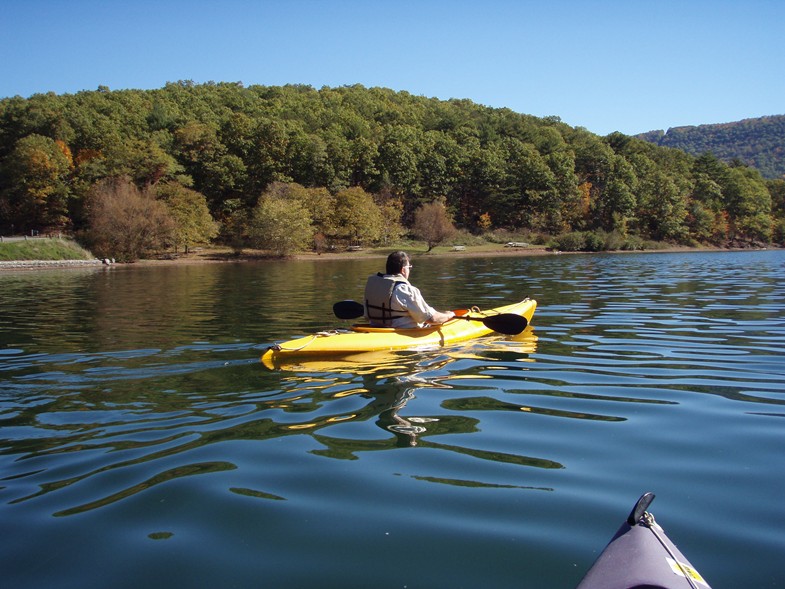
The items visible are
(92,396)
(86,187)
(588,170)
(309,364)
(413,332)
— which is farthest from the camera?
(588,170)

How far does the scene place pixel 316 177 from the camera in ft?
230

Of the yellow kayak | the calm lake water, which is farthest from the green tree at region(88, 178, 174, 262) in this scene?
the yellow kayak

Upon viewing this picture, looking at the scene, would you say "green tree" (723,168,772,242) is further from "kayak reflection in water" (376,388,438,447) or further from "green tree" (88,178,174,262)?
"kayak reflection in water" (376,388,438,447)

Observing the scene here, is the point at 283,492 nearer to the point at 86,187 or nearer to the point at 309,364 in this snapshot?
the point at 309,364

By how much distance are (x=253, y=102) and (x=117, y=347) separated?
8784 cm

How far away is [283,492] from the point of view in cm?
412

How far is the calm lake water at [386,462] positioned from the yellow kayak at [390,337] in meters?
0.24

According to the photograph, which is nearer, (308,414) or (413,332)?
(308,414)

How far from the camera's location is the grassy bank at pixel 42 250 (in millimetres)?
42000

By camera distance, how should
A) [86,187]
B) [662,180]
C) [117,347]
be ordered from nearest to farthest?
[117,347]
[86,187]
[662,180]

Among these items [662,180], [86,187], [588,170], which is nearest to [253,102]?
[86,187]

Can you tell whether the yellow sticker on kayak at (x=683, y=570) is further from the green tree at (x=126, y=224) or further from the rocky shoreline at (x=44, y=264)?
the green tree at (x=126, y=224)

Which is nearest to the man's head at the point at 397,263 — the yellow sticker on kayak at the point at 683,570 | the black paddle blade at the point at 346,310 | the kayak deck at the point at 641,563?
Answer: the black paddle blade at the point at 346,310

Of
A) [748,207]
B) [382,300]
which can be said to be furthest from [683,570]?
[748,207]
